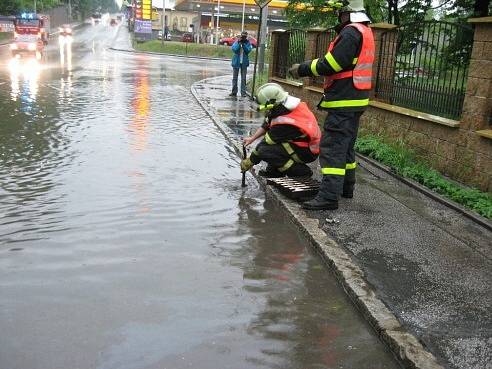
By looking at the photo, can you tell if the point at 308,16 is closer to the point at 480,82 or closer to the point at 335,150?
the point at 480,82

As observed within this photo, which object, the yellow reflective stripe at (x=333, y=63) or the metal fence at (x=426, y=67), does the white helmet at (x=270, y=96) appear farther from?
the metal fence at (x=426, y=67)

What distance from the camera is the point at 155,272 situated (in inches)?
162

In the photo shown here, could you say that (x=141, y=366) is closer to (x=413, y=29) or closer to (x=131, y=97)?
(x=413, y=29)

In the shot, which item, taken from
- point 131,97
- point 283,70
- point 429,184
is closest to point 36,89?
point 131,97

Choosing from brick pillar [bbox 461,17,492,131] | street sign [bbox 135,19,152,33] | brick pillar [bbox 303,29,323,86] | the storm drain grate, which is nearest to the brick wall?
brick pillar [bbox 461,17,492,131]

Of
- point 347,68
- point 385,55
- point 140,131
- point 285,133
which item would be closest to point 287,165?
point 285,133

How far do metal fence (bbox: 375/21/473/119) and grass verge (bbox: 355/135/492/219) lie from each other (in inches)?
27.1

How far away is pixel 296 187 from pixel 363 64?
1480mm

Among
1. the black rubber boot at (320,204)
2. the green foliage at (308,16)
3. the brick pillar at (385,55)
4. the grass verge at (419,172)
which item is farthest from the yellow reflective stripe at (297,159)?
the green foliage at (308,16)

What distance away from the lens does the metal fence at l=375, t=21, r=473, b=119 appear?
289 inches

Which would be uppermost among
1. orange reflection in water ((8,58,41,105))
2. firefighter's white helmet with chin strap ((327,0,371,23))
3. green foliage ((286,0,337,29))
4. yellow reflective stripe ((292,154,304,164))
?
green foliage ((286,0,337,29))

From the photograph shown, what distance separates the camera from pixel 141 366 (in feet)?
9.64

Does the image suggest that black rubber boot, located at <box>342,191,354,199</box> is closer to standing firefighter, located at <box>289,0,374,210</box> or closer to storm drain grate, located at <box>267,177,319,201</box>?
storm drain grate, located at <box>267,177,319,201</box>

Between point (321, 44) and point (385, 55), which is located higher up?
point (321, 44)
